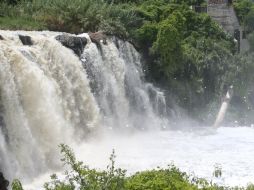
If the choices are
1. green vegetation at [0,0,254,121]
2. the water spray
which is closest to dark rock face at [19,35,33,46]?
green vegetation at [0,0,254,121]

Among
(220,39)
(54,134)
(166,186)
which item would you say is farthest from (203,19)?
(166,186)

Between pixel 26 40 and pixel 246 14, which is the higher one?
pixel 246 14

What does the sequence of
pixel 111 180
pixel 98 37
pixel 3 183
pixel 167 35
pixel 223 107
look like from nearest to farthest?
pixel 111 180, pixel 3 183, pixel 98 37, pixel 167 35, pixel 223 107

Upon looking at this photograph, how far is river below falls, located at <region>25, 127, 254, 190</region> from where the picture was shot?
2042 cm

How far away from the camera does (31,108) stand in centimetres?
2000

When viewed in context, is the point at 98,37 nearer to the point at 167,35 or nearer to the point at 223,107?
the point at 167,35

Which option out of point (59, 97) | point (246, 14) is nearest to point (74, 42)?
point (59, 97)

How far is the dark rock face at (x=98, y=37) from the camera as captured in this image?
27.2 metres

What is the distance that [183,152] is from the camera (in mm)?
23906

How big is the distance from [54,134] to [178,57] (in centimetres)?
1294

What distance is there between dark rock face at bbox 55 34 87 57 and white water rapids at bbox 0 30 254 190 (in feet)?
1.24

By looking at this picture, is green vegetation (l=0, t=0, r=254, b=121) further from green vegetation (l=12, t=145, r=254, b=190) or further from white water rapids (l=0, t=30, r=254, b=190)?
green vegetation (l=12, t=145, r=254, b=190)

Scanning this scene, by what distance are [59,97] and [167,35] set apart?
10885 mm

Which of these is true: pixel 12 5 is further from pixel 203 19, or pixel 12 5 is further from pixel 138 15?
pixel 203 19
